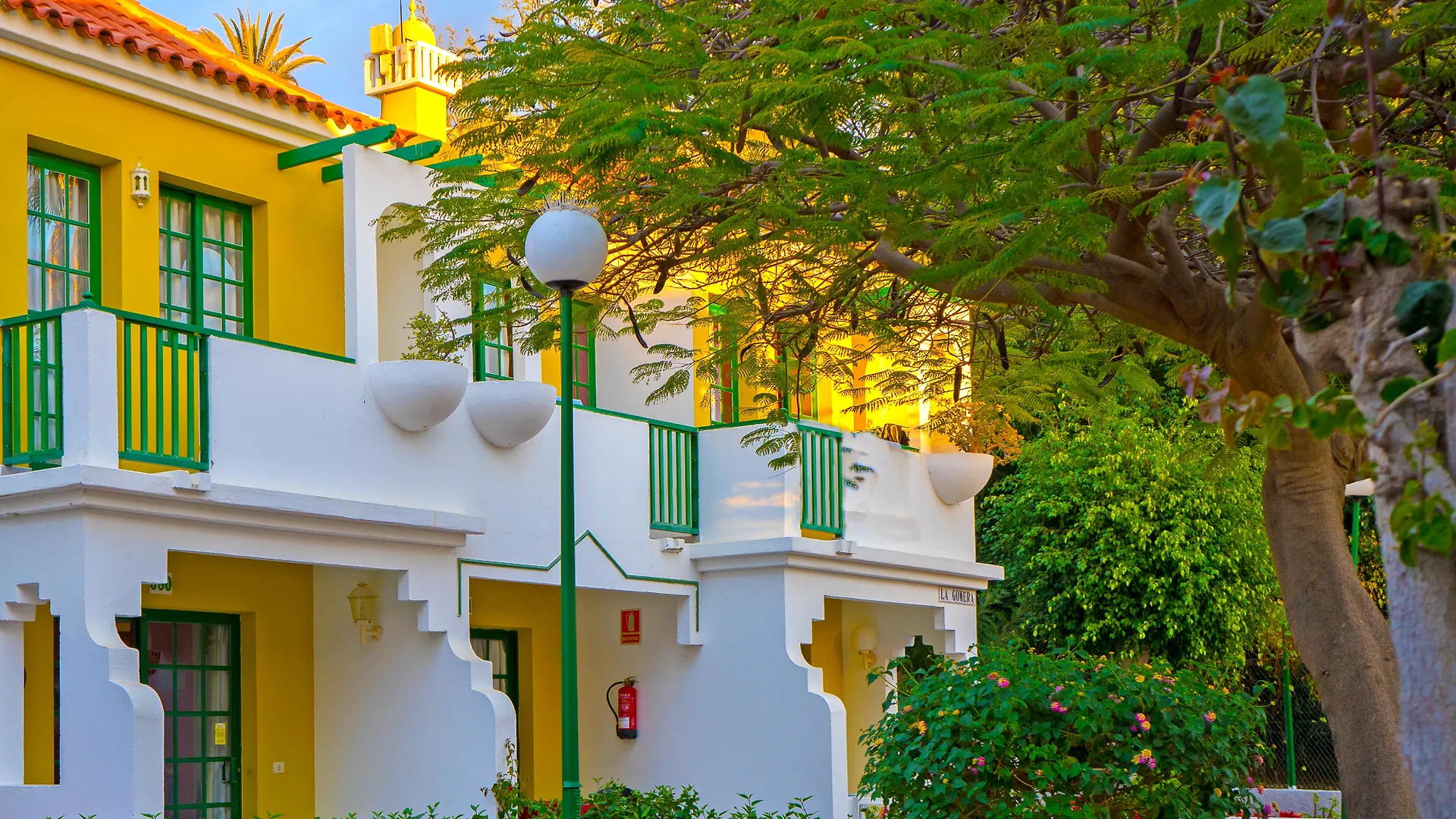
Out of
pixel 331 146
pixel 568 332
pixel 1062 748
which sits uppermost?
pixel 331 146

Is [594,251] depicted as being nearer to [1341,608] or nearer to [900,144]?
[900,144]

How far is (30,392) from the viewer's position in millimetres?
9477

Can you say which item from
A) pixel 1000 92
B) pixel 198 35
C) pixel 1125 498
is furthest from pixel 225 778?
pixel 1125 498

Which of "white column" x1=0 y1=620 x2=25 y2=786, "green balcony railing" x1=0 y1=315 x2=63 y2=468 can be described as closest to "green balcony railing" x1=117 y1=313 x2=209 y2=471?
"green balcony railing" x1=0 y1=315 x2=63 y2=468

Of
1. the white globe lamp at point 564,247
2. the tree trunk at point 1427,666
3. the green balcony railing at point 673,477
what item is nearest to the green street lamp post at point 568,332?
the white globe lamp at point 564,247

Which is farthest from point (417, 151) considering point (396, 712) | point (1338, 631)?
point (1338, 631)

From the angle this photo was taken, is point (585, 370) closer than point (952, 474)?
Yes

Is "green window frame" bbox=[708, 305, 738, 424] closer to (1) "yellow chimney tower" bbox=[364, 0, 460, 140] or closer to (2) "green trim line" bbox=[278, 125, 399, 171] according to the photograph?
(1) "yellow chimney tower" bbox=[364, 0, 460, 140]

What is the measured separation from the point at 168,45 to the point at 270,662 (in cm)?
443

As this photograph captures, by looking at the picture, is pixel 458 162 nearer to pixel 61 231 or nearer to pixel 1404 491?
pixel 61 231

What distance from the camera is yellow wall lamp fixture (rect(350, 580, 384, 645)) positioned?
461 inches

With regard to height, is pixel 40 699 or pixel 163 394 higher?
pixel 163 394

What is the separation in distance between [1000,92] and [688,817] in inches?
241

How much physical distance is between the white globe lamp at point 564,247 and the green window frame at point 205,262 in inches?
153
